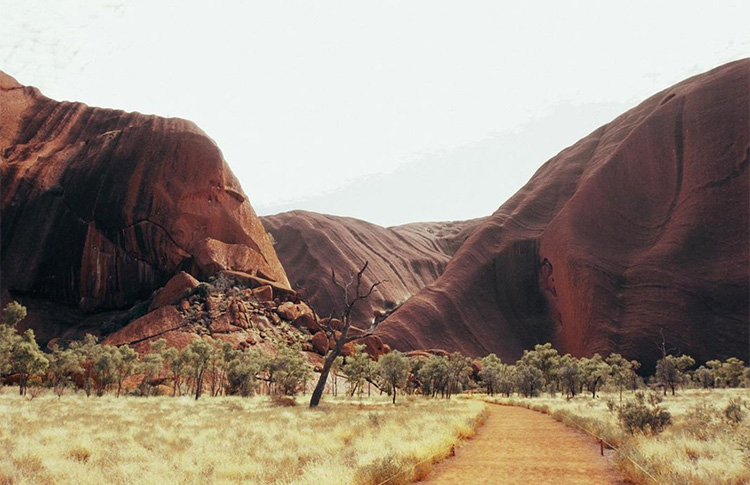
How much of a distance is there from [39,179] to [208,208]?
29.9 meters

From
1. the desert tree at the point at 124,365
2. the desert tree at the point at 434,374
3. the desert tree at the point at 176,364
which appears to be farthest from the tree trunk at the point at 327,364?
the desert tree at the point at 434,374

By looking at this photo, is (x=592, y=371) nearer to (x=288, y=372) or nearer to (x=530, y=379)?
(x=530, y=379)

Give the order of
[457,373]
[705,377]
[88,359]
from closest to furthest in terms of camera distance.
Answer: [88,359] → [705,377] → [457,373]

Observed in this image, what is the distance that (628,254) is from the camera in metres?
86.6

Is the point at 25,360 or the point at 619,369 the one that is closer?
the point at 25,360

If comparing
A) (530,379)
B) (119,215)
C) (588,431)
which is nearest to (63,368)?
(119,215)

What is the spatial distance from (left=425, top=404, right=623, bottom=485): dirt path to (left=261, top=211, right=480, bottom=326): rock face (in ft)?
335

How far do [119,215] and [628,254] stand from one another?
92.1 metres

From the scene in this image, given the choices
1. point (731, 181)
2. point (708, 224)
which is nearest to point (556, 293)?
point (708, 224)

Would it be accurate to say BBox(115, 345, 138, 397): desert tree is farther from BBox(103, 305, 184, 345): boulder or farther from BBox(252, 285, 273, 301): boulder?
BBox(252, 285, 273, 301): boulder

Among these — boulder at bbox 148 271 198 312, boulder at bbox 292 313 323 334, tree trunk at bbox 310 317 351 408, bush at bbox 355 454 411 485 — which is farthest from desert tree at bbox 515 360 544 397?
bush at bbox 355 454 411 485

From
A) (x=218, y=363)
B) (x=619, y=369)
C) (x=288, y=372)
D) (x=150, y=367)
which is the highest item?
(x=150, y=367)

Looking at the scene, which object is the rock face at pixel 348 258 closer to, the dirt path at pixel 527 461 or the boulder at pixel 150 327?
the boulder at pixel 150 327

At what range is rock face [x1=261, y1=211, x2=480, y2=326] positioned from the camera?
128250mm
